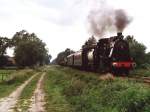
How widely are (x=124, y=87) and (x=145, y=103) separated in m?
5.37

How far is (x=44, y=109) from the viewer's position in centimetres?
2488

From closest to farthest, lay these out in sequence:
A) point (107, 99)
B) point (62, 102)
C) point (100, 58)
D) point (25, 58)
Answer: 1. point (107, 99)
2. point (62, 102)
3. point (100, 58)
4. point (25, 58)

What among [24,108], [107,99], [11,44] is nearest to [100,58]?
[24,108]

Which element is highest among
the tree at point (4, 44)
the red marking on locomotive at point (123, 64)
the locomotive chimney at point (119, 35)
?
the tree at point (4, 44)

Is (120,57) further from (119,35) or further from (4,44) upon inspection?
(4,44)

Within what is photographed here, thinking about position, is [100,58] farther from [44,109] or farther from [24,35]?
[24,35]

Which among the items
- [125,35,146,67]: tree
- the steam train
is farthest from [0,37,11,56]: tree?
the steam train

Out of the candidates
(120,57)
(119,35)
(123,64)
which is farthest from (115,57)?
(119,35)

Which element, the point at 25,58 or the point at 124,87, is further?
the point at 25,58

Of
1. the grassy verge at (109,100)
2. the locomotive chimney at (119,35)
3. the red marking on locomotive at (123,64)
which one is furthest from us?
the locomotive chimney at (119,35)

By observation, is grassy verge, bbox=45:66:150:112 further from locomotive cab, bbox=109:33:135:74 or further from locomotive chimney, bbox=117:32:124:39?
locomotive chimney, bbox=117:32:124:39

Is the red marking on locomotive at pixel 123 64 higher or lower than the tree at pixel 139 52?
lower

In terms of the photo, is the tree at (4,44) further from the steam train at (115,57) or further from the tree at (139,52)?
the steam train at (115,57)

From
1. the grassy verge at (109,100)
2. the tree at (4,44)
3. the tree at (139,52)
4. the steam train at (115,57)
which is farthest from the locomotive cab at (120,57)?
the tree at (4,44)
